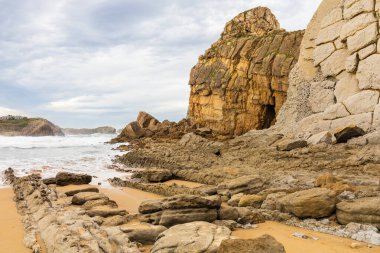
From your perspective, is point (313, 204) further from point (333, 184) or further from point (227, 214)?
point (227, 214)

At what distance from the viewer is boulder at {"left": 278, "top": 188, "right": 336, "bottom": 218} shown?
770 centimetres

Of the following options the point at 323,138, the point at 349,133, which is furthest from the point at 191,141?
the point at 349,133

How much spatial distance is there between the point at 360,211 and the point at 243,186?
3978mm

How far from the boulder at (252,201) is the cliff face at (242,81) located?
78.3 feet

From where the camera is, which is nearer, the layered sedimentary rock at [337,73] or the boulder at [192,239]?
the boulder at [192,239]

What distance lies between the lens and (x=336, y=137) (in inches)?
548

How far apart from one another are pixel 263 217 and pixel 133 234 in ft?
11.1

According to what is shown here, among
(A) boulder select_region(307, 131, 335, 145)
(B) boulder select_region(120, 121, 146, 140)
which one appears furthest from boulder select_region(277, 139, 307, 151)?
(B) boulder select_region(120, 121, 146, 140)

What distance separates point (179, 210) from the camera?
7402 millimetres

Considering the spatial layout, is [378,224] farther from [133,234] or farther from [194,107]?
[194,107]

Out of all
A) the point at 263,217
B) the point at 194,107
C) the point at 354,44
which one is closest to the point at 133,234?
the point at 263,217

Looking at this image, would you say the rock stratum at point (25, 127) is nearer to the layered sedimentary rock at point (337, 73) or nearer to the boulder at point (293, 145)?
the layered sedimentary rock at point (337, 73)

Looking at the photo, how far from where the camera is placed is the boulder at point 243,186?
34.5 ft

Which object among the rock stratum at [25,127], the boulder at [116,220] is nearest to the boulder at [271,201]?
the boulder at [116,220]
